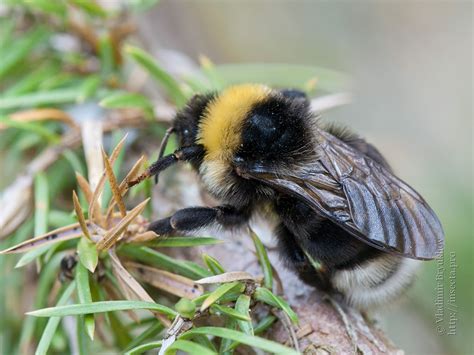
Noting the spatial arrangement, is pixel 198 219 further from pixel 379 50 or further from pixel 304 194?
pixel 379 50

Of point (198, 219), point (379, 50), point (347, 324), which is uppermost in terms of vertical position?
point (379, 50)

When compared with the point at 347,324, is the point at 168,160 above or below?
above

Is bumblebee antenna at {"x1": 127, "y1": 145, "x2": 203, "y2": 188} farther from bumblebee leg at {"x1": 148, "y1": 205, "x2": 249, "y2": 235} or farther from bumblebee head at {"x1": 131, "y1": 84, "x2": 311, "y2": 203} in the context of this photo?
bumblebee leg at {"x1": 148, "y1": 205, "x2": 249, "y2": 235}

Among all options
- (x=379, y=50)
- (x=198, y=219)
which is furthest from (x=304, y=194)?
(x=379, y=50)

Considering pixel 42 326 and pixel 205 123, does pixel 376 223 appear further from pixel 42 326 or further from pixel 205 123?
pixel 42 326

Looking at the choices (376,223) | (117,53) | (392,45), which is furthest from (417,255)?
(392,45)

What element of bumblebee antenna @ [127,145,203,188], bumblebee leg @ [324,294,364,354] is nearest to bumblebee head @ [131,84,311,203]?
bumblebee antenna @ [127,145,203,188]
